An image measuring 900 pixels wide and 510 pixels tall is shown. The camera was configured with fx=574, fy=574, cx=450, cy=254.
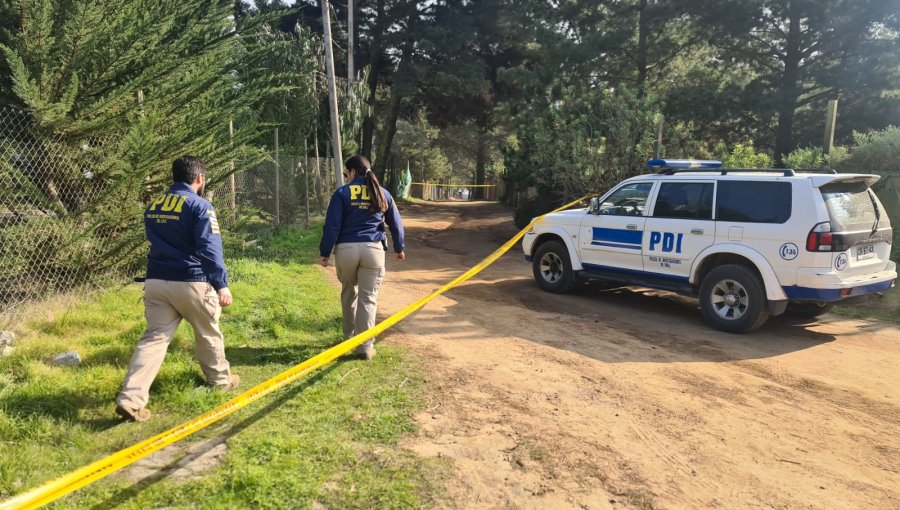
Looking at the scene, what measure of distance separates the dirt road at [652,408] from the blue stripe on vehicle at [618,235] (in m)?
0.95

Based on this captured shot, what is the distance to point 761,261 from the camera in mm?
6359


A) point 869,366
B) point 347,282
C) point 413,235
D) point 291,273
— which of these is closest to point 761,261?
point 869,366

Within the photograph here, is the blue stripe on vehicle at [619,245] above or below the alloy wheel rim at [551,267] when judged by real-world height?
above

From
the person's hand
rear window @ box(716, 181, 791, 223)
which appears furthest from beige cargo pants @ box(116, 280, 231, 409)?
rear window @ box(716, 181, 791, 223)

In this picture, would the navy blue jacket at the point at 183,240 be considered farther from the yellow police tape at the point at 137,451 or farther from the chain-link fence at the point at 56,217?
the chain-link fence at the point at 56,217

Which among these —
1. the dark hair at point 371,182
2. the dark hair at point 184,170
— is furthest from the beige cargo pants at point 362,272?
the dark hair at point 184,170

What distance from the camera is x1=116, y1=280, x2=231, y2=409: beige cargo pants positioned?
151 inches

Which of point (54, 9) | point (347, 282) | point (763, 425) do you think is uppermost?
point (54, 9)

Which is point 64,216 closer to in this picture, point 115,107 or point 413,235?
point 115,107

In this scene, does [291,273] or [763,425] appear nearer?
[763,425]

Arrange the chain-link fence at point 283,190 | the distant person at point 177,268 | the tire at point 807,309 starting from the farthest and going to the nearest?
the chain-link fence at point 283,190 → the tire at point 807,309 → the distant person at point 177,268

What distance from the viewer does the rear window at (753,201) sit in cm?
630

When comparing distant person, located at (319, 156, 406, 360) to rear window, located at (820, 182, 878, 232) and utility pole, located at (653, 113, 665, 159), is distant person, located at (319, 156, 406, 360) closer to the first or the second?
rear window, located at (820, 182, 878, 232)

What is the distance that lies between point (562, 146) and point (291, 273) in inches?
289
